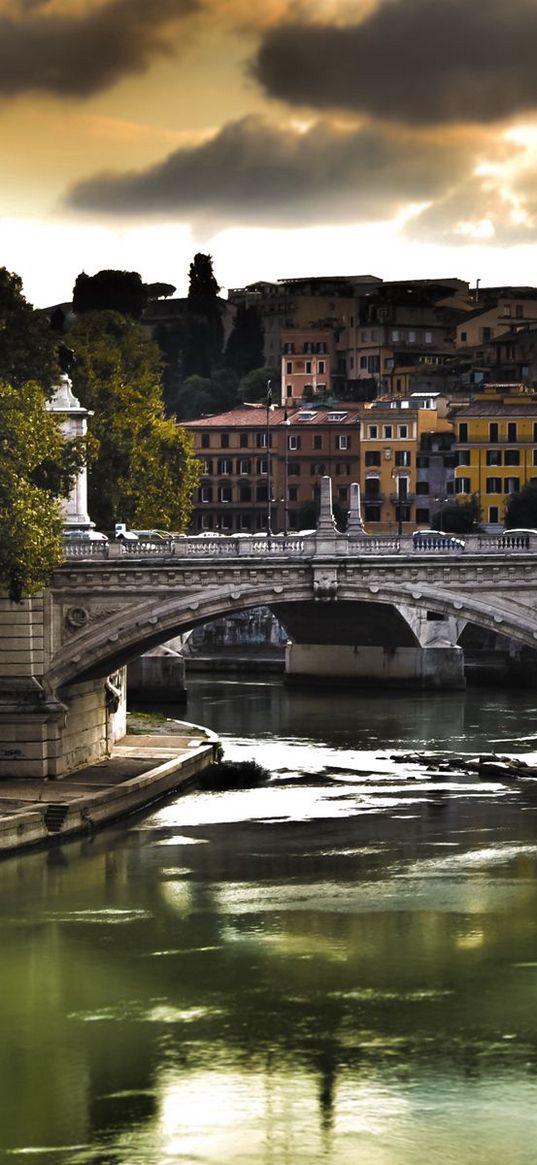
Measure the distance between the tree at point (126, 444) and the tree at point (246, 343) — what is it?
7340cm

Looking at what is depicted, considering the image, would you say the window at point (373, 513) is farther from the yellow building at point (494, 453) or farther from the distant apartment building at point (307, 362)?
the distant apartment building at point (307, 362)

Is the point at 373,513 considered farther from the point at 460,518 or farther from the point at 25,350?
the point at 25,350

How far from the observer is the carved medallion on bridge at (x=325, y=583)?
161 feet

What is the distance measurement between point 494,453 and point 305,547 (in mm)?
56663

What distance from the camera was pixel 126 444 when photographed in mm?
67062

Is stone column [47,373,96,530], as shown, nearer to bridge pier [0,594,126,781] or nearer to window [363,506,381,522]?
bridge pier [0,594,126,781]

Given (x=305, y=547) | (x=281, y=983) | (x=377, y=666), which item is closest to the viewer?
(x=281, y=983)

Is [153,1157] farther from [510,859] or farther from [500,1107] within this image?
[510,859]

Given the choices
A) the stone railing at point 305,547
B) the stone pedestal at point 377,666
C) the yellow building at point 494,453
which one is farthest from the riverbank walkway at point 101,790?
the yellow building at point 494,453

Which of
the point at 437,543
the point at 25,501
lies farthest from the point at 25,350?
the point at 437,543

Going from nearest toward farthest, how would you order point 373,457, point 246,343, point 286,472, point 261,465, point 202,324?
point 373,457
point 286,472
point 261,465
point 246,343
point 202,324

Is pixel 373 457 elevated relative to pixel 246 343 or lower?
lower

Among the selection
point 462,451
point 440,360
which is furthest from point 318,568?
point 440,360

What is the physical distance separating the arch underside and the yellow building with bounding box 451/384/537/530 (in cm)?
5453
